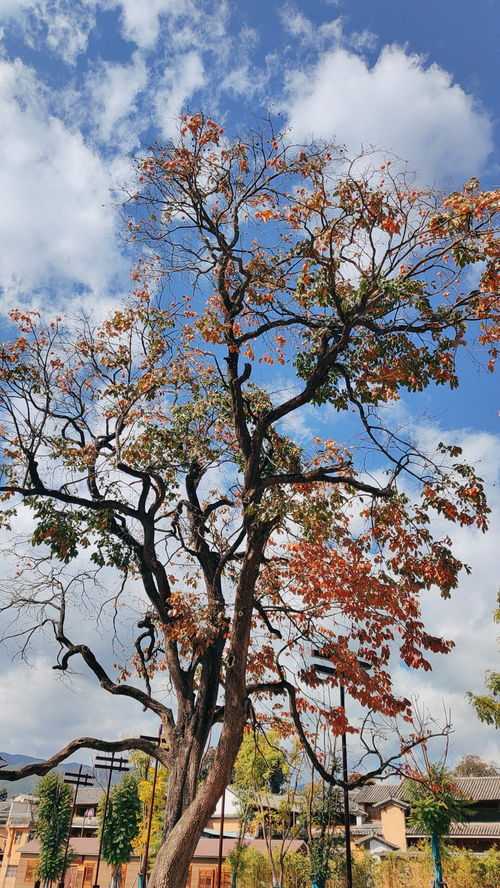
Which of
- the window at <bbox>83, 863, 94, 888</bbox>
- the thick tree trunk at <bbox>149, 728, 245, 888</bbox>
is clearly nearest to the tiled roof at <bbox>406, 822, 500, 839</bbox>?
the window at <bbox>83, 863, 94, 888</bbox>

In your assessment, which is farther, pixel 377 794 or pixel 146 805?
pixel 377 794

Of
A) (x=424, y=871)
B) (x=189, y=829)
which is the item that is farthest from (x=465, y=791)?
(x=189, y=829)

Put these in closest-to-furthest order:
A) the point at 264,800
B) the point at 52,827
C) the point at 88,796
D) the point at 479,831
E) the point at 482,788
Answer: the point at 264,800 < the point at 479,831 < the point at 52,827 < the point at 482,788 < the point at 88,796

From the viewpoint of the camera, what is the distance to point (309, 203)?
352 inches

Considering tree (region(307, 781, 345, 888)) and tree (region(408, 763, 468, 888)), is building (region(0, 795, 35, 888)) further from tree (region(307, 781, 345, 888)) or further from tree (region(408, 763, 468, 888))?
tree (region(408, 763, 468, 888))

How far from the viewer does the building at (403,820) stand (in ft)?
113

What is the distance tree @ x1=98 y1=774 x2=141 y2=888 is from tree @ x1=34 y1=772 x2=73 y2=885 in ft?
7.58

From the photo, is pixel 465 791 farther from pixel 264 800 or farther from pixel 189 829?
pixel 189 829

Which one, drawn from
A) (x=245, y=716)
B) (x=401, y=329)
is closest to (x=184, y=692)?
A: (x=245, y=716)

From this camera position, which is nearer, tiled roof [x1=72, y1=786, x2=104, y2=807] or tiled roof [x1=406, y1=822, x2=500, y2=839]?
tiled roof [x1=406, y1=822, x2=500, y2=839]

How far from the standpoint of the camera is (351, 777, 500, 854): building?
3453 cm

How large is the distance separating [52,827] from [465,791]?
23.7 meters

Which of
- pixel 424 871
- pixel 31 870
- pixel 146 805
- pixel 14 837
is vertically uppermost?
pixel 146 805

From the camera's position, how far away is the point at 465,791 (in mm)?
36812
